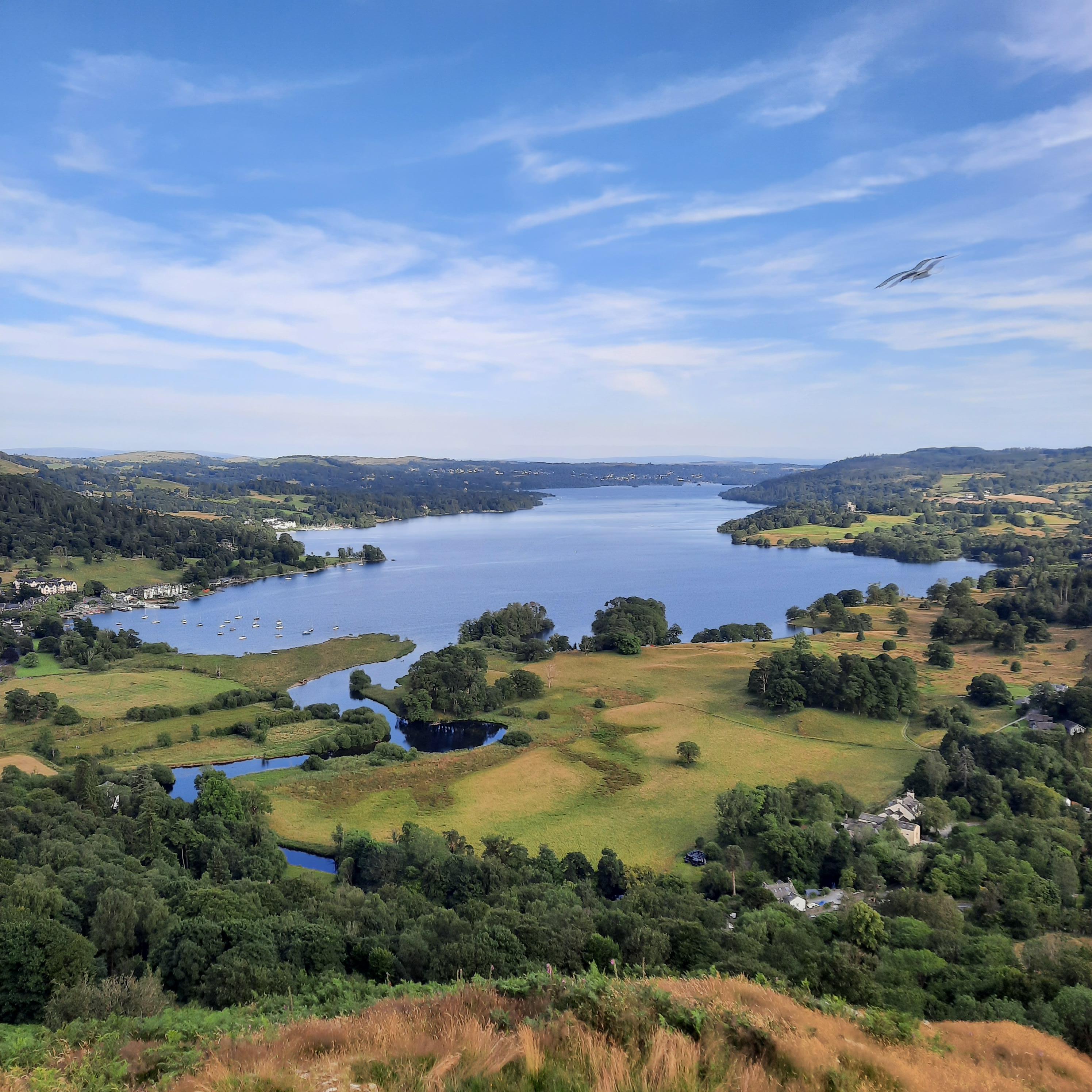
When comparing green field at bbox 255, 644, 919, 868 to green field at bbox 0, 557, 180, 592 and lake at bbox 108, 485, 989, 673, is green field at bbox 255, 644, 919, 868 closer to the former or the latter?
lake at bbox 108, 485, 989, 673

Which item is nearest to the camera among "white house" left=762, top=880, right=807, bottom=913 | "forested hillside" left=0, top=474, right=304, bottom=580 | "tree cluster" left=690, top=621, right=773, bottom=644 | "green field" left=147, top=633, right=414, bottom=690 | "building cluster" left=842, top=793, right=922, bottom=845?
"white house" left=762, top=880, right=807, bottom=913

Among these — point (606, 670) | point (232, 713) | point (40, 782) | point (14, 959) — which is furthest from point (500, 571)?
point (14, 959)

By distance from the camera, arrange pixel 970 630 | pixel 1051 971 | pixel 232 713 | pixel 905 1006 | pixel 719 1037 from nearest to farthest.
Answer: pixel 719 1037 → pixel 905 1006 → pixel 1051 971 → pixel 232 713 → pixel 970 630

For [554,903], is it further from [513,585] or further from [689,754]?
[513,585]

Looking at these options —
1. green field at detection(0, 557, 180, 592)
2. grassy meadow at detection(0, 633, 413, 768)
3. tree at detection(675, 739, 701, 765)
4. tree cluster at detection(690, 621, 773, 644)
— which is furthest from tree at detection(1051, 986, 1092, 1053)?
green field at detection(0, 557, 180, 592)

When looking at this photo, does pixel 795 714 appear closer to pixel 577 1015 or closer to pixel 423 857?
pixel 423 857

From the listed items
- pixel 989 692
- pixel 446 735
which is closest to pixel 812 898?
pixel 446 735
